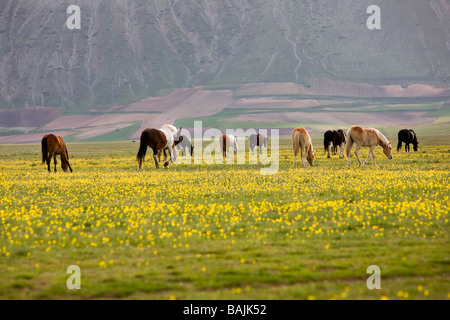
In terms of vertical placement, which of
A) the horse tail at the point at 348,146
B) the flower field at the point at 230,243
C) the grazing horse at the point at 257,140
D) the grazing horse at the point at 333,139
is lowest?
the flower field at the point at 230,243

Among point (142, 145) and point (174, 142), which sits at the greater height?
point (174, 142)

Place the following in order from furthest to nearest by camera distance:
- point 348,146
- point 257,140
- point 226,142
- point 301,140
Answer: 1. point 257,140
2. point 226,142
3. point 301,140
4. point 348,146

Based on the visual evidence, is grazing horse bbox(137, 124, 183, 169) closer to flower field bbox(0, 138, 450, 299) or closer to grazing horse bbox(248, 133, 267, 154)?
flower field bbox(0, 138, 450, 299)

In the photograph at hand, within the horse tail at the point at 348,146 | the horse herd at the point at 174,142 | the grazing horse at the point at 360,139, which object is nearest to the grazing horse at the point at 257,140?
the horse herd at the point at 174,142

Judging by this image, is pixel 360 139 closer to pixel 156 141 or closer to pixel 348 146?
pixel 348 146

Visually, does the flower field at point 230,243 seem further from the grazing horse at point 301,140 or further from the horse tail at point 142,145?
the horse tail at point 142,145

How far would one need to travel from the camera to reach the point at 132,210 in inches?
746

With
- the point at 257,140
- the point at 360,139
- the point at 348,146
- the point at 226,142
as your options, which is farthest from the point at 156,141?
the point at 257,140

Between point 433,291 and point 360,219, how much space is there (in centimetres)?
645

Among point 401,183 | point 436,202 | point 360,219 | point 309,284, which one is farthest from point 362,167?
point 309,284

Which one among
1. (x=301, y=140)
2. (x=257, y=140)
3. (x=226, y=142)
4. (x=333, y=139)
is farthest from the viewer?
(x=257, y=140)

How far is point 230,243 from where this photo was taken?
546 inches

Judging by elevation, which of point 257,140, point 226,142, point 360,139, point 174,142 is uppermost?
point 257,140

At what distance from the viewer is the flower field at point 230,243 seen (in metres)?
10.5
